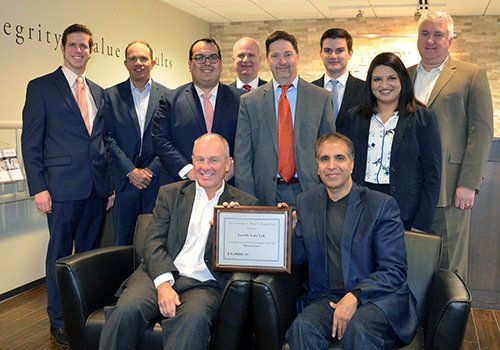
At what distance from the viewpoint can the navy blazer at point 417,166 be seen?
2.94 meters

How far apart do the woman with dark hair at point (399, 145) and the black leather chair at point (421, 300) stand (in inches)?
13.0

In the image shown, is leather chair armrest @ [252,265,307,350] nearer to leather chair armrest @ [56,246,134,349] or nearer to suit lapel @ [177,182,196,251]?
suit lapel @ [177,182,196,251]

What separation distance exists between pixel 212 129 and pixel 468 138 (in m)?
1.53

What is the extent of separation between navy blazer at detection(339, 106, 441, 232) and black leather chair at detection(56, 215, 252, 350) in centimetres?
103

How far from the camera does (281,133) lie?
10.2 ft

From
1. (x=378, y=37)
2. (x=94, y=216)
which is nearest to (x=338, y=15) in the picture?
(x=378, y=37)

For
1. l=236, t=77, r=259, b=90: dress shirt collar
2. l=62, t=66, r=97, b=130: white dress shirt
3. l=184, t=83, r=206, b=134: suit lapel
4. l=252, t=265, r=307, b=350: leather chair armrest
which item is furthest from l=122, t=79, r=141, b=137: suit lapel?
l=252, t=265, r=307, b=350: leather chair armrest

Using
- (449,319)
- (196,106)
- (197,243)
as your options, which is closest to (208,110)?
(196,106)

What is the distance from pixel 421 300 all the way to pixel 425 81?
1508 mm

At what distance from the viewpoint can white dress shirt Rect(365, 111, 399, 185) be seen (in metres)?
2.99

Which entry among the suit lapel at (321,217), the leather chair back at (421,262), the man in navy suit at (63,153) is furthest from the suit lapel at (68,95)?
the leather chair back at (421,262)

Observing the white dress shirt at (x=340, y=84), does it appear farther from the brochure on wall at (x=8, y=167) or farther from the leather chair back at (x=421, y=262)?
the brochure on wall at (x=8, y=167)

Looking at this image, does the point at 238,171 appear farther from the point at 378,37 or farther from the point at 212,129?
the point at 378,37

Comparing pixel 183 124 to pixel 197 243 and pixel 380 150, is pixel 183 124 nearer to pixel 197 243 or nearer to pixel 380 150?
pixel 197 243
